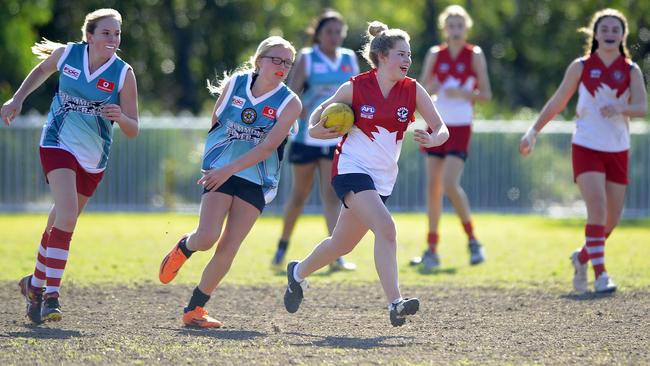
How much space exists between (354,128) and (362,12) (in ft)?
97.2

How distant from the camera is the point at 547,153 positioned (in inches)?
907

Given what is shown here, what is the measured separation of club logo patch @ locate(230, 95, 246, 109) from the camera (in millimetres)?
8234

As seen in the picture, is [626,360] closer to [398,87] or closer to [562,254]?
[398,87]

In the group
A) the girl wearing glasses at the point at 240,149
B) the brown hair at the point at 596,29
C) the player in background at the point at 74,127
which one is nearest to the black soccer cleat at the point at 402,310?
the girl wearing glasses at the point at 240,149

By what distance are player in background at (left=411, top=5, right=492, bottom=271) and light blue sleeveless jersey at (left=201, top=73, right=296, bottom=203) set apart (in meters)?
4.68

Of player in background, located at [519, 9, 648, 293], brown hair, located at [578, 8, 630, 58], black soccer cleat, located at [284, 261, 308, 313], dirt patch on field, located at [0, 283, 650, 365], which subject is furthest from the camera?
brown hair, located at [578, 8, 630, 58]

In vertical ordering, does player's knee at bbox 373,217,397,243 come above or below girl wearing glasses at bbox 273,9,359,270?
below

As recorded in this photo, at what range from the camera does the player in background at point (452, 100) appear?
1272 cm

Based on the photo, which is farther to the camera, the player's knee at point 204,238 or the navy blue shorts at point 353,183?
the player's knee at point 204,238

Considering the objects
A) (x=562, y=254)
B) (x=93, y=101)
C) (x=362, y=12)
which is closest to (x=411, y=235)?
(x=562, y=254)

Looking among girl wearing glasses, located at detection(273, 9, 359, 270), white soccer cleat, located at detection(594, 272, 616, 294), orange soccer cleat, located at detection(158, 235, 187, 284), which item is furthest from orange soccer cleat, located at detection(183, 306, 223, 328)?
girl wearing glasses, located at detection(273, 9, 359, 270)

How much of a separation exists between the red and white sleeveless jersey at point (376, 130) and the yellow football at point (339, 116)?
113mm

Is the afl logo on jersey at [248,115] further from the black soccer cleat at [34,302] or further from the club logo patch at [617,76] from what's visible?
the club logo patch at [617,76]

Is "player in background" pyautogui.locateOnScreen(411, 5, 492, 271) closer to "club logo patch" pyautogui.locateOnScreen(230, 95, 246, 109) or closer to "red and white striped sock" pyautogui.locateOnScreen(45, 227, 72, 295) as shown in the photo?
"club logo patch" pyautogui.locateOnScreen(230, 95, 246, 109)
